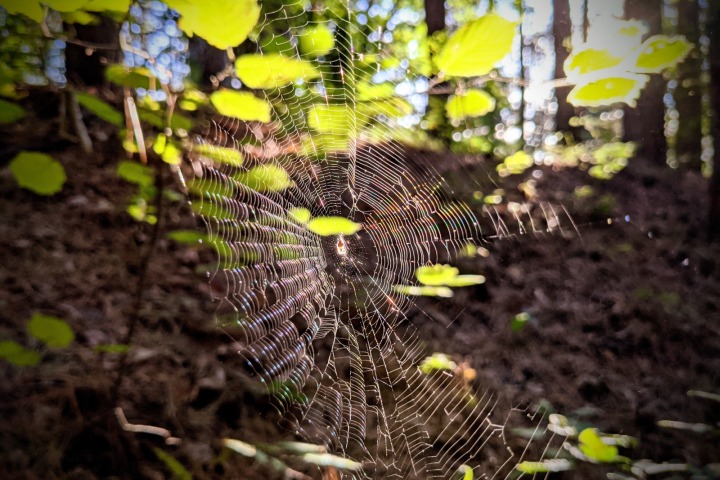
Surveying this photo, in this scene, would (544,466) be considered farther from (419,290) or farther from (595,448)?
(419,290)

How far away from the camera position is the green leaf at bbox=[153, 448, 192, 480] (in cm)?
149

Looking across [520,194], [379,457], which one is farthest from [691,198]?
[379,457]

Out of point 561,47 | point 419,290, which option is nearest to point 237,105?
point 419,290

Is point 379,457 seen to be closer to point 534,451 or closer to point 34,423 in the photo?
point 534,451

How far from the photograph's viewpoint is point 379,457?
6.60ft

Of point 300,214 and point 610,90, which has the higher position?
point 610,90

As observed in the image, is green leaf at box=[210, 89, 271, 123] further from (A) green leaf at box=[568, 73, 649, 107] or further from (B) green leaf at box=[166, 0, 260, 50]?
(A) green leaf at box=[568, 73, 649, 107]

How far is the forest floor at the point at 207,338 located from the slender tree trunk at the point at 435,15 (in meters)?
3.10

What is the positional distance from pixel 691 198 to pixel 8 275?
330 inches

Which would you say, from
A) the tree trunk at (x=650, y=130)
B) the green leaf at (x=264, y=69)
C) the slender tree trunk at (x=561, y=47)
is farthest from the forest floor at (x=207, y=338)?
the tree trunk at (x=650, y=130)

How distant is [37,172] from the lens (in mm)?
796

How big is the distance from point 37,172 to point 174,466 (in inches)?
50.3

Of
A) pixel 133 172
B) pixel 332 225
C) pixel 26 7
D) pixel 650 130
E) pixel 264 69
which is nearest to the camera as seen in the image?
pixel 26 7

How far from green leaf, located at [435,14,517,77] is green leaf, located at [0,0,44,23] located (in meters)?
0.62
